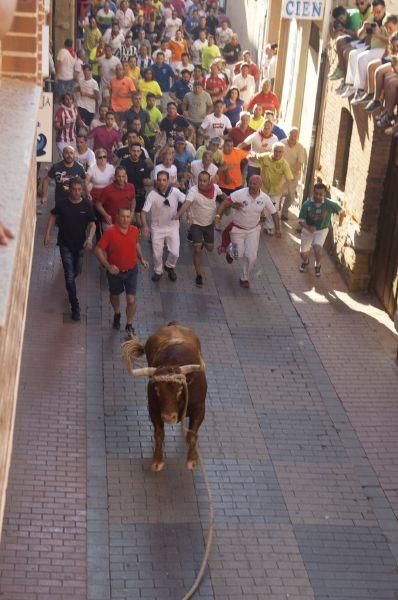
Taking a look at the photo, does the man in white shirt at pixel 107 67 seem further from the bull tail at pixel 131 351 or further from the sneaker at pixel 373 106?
the bull tail at pixel 131 351

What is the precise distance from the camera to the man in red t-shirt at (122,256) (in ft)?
44.4

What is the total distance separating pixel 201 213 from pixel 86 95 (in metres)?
7.88

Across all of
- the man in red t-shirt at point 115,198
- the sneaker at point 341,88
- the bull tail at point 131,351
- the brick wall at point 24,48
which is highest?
the brick wall at point 24,48

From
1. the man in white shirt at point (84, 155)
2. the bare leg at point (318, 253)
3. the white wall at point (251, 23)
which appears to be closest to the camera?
the bare leg at point (318, 253)

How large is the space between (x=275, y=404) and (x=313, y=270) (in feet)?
17.1

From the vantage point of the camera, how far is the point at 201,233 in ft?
53.5

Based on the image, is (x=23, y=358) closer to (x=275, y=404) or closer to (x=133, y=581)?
(x=275, y=404)

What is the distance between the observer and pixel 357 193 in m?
16.5

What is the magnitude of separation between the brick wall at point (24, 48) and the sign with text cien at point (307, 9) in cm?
846

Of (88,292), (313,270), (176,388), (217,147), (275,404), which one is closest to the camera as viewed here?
(176,388)

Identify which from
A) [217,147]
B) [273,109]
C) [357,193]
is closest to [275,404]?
[357,193]

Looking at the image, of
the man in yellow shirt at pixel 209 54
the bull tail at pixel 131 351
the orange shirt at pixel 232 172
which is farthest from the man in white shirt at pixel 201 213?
the man in yellow shirt at pixel 209 54

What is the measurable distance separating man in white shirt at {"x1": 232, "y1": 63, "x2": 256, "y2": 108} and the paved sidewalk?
10.6 m

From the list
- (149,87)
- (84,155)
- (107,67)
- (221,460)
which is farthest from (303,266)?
(107,67)
